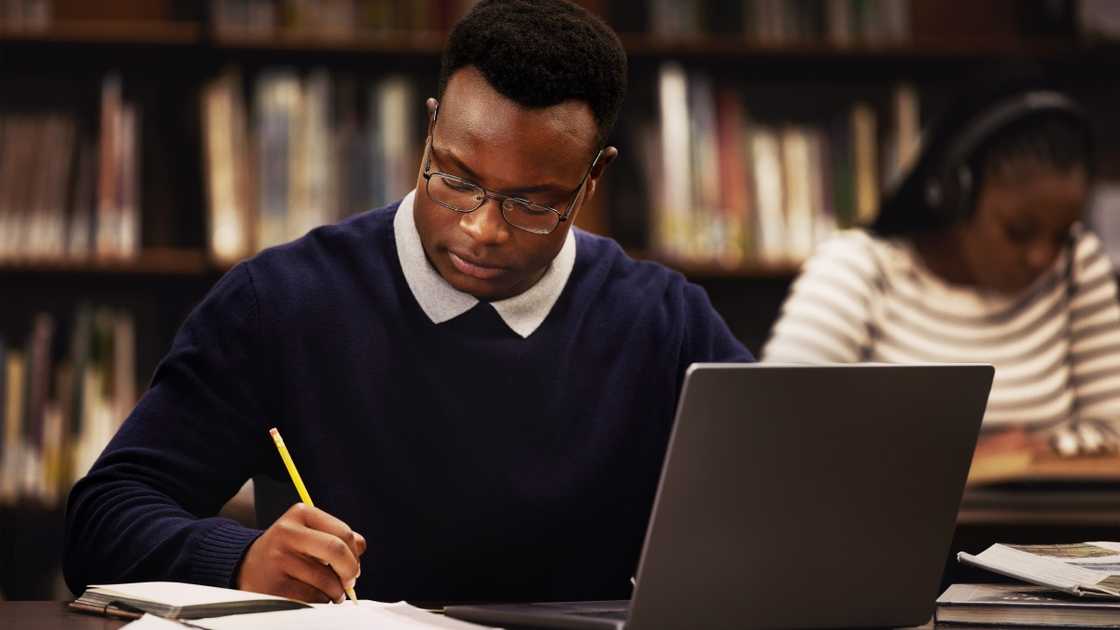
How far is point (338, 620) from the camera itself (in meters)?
0.92

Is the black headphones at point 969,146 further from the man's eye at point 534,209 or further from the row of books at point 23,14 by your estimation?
the row of books at point 23,14

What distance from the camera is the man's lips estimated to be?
51.8 inches

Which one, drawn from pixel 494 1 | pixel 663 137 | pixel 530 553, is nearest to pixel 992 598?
pixel 530 553

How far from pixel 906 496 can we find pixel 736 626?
0.16 metres

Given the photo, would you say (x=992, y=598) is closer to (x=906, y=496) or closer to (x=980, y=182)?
(x=906, y=496)

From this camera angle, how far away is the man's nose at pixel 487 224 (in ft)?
4.13

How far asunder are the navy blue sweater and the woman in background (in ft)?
3.65

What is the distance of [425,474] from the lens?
4.40 feet

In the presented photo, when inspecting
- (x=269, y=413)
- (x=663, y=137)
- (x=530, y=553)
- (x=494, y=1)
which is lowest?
(x=530, y=553)

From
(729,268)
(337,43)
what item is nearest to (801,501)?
(729,268)

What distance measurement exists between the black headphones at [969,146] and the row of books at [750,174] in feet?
0.65

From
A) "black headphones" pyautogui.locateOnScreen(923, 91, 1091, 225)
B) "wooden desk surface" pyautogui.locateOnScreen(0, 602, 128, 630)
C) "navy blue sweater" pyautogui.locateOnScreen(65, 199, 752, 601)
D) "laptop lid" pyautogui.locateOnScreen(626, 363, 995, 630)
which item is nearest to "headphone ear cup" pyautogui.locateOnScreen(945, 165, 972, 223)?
"black headphones" pyautogui.locateOnScreen(923, 91, 1091, 225)

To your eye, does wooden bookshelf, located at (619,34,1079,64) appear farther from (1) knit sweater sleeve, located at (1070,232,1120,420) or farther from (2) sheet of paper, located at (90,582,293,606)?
(2) sheet of paper, located at (90,582,293,606)

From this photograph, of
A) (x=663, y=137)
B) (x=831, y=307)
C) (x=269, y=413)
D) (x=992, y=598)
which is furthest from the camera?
(x=663, y=137)
